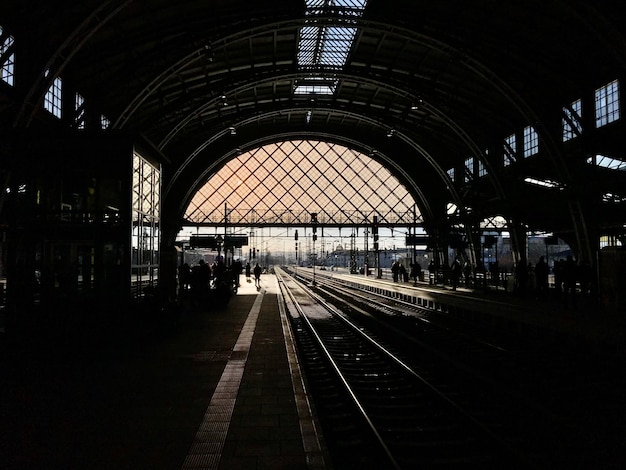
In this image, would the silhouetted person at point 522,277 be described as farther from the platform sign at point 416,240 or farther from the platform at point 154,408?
the platform at point 154,408

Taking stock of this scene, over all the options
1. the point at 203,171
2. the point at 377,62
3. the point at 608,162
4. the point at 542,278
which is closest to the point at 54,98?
the point at 377,62

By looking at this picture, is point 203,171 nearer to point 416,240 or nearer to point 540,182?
point 416,240

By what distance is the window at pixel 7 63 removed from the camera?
1980 cm

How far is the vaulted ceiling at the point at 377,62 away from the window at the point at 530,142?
30.3 inches

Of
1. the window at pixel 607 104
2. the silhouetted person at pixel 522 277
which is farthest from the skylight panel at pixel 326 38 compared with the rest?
the silhouetted person at pixel 522 277

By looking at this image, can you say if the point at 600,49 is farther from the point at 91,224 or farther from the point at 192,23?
the point at 91,224

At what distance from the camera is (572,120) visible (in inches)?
1172

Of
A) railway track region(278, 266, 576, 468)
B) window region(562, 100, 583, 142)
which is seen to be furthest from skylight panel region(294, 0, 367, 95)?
railway track region(278, 266, 576, 468)

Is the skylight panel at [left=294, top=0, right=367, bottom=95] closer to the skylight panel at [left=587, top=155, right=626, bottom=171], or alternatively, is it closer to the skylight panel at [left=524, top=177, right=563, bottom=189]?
the skylight panel at [left=587, top=155, right=626, bottom=171]

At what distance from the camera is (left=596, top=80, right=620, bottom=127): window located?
25266 millimetres

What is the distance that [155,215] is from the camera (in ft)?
52.4

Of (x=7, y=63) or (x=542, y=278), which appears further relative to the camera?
(x=542, y=278)

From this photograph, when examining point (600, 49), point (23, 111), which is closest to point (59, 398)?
point (23, 111)

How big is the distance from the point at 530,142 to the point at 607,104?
29.6 feet
